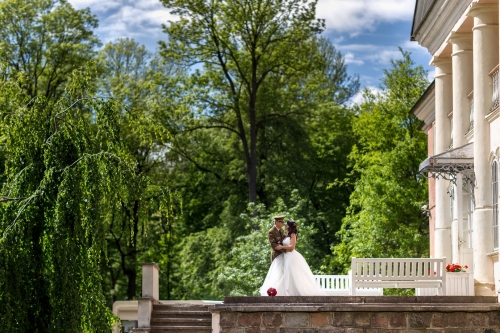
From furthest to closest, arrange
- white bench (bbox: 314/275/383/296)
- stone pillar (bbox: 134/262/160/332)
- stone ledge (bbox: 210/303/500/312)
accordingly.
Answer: white bench (bbox: 314/275/383/296) < stone pillar (bbox: 134/262/160/332) < stone ledge (bbox: 210/303/500/312)

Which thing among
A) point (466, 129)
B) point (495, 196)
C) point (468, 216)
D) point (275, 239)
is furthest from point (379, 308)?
point (468, 216)

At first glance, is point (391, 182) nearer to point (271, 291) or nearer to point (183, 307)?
point (183, 307)

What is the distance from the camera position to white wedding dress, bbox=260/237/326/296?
20095 millimetres

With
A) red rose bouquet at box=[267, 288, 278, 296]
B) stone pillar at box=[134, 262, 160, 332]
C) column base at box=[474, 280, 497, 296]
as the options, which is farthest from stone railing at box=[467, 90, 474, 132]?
stone pillar at box=[134, 262, 160, 332]

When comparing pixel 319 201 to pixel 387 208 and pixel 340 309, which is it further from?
pixel 340 309

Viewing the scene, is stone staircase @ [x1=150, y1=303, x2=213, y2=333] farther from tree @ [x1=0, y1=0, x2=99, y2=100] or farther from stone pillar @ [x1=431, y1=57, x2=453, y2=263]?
tree @ [x1=0, y1=0, x2=99, y2=100]

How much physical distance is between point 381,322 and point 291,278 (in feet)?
9.56

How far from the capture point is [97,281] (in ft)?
49.6

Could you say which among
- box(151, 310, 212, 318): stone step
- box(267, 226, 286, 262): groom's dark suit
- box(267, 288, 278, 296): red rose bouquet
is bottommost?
box(151, 310, 212, 318): stone step

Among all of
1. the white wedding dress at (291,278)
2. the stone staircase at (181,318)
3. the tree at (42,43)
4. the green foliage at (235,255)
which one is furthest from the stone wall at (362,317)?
the tree at (42,43)

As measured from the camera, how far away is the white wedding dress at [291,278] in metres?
20.1

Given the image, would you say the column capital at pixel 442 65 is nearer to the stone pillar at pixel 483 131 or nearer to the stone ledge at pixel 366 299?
the stone pillar at pixel 483 131

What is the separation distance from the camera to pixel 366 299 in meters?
18.2

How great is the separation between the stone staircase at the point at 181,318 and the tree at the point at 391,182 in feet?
49.4
